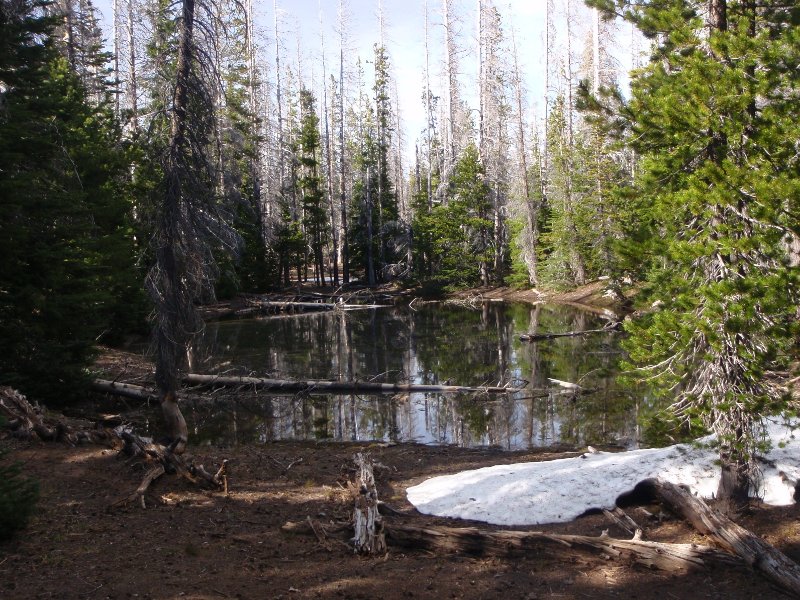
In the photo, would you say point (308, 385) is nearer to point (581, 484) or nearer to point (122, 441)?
point (122, 441)

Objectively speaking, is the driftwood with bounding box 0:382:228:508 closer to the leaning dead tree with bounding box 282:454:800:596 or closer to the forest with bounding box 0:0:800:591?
the forest with bounding box 0:0:800:591

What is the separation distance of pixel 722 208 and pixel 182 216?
6780 millimetres

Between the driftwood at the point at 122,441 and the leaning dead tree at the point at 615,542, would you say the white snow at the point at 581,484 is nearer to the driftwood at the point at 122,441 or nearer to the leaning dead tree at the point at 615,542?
the leaning dead tree at the point at 615,542

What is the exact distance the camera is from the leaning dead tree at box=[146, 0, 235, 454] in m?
8.66

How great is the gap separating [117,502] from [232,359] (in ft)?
42.9

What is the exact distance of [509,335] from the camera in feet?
78.4

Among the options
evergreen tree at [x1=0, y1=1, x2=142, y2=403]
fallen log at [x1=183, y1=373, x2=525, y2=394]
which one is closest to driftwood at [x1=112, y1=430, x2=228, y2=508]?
evergreen tree at [x1=0, y1=1, x2=142, y2=403]

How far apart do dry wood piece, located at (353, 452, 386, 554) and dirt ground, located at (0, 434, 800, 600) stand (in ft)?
0.44

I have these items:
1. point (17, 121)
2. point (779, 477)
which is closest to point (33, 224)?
point (17, 121)

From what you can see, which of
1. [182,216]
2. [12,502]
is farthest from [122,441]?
[12,502]

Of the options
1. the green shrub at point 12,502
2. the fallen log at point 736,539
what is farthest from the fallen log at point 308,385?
the green shrub at point 12,502

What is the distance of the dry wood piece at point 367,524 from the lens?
615cm

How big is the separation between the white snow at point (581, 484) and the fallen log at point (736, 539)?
59 cm

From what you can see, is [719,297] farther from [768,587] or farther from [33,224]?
[33,224]
